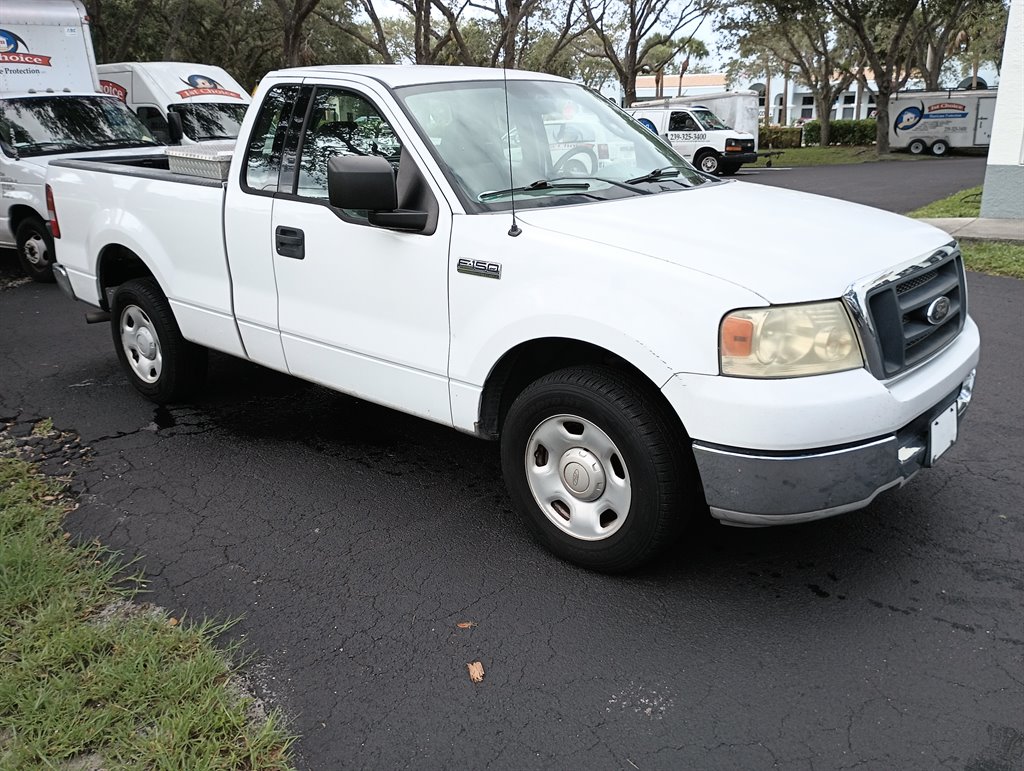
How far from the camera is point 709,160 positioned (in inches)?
1009

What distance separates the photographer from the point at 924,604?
3.25 metres

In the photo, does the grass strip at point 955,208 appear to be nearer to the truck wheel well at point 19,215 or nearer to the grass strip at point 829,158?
the truck wheel well at point 19,215

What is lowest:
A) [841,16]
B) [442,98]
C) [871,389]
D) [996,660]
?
[996,660]

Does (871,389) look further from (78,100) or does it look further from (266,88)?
(78,100)

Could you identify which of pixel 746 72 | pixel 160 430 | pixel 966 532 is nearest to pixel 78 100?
pixel 160 430

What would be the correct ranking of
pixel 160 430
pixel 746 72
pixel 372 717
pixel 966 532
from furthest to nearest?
pixel 746 72
pixel 160 430
pixel 966 532
pixel 372 717

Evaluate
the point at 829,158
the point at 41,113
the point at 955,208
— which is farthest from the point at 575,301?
the point at 829,158

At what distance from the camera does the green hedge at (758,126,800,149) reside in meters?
42.7

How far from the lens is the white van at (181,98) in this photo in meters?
13.6

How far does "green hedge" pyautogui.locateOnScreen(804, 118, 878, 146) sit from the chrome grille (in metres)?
41.5

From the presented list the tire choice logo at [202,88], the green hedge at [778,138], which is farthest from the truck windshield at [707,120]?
the green hedge at [778,138]

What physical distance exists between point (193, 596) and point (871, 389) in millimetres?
2632

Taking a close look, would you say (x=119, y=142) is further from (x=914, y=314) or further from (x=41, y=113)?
(x=914, y=314)

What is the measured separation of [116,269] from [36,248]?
4943 mm
